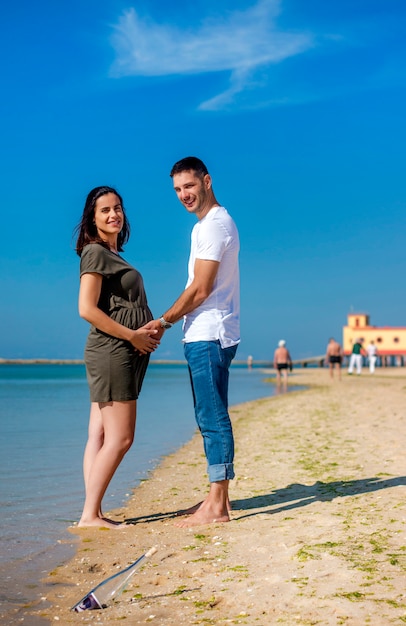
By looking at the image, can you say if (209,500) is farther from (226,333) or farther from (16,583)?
(16,583)

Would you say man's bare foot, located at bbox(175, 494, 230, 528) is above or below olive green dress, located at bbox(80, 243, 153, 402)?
below

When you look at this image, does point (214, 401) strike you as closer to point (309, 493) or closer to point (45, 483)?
point (309, 493)

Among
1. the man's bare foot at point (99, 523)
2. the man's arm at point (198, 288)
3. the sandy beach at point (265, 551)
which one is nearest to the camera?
the sandy beach at point (265, 551)

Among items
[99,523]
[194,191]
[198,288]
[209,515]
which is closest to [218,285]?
[198,288]

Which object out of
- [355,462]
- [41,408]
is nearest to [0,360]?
[41,408]

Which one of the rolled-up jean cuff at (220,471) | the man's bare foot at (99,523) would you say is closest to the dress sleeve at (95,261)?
the rolled-up jean cuff at (220,471)

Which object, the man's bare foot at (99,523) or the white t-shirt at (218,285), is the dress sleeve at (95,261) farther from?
the man's bare foot at (99,523)

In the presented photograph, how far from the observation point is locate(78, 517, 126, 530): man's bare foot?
4.73 meters

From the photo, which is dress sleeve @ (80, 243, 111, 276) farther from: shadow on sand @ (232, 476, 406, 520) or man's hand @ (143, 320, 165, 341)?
shadow on sand @ (232, 476, 406, 520)

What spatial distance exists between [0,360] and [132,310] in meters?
155

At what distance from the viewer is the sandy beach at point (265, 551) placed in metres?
2.94

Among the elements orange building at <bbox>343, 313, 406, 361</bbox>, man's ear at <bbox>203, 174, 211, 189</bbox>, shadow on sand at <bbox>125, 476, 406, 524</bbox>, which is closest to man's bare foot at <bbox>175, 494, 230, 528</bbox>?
shadow on sand at <bbox>125, 476, 406, 524</bbox>

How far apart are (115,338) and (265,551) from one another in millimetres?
1721

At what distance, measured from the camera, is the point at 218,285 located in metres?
4.59
